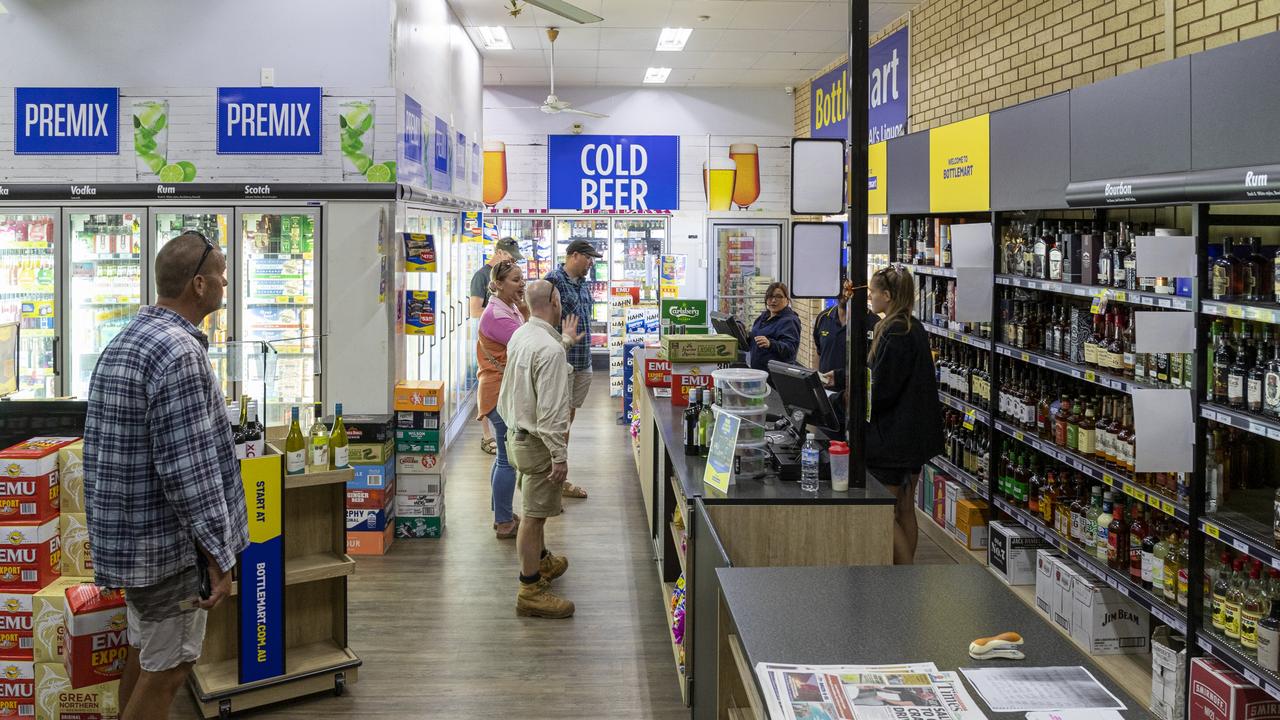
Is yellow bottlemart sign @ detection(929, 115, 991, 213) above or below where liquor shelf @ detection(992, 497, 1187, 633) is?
above

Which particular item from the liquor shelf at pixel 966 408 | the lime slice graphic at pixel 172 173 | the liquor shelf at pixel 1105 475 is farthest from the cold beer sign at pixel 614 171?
the liquor shelf at pixel 1105 475

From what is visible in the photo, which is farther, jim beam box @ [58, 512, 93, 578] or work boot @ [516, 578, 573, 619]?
work boot @ [516, 578, 573, 619]

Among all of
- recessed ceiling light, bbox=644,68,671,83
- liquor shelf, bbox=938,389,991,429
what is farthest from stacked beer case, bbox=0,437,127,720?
recessed ceiling light, bbox=644,68,671,83

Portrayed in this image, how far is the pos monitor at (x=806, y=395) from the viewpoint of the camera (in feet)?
14.2

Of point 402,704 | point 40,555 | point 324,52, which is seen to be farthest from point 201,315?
point 324,52

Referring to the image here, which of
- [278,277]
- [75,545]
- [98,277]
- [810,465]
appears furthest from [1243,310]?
[98,277]

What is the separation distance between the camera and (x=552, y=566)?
5855 millimetres

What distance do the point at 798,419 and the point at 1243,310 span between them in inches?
71.5

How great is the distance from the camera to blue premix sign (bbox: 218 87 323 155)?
684 centimetres

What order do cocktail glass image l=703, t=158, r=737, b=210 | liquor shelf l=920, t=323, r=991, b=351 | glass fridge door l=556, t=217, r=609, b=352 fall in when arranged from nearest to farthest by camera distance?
1. liquor shelf l=920, t=323, r=991, b=351
2. cocktail glass image l=703, t=158, r=737, b=210
3. glass fridge door l=556, t=217, r=609, b=352

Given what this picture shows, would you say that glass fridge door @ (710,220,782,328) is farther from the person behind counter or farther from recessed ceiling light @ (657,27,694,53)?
the person behind counter

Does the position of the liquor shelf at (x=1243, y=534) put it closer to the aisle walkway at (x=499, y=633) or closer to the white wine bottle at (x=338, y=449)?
the aisle walkway at (x=499, y=633)

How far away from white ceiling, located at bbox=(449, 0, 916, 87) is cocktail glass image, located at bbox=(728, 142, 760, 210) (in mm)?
920

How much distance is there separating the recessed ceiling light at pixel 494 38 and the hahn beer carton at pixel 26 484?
777 cm
